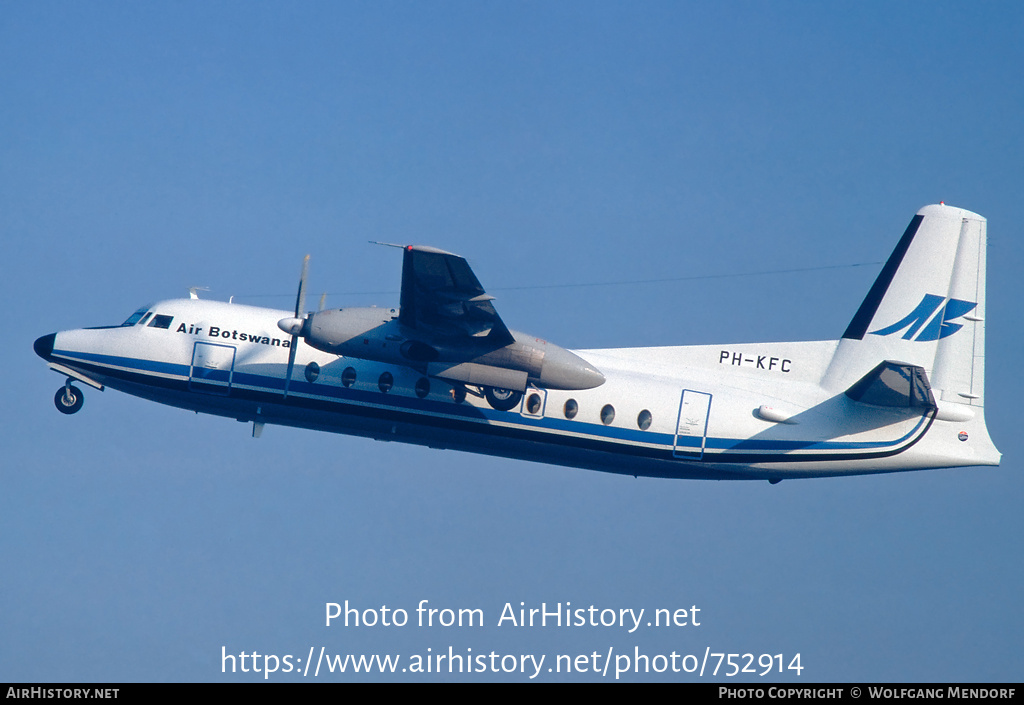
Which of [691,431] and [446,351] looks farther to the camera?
[691,431]

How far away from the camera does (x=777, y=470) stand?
18.6 metres

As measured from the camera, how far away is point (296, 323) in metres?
17.2

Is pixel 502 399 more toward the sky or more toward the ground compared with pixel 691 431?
more toward the sky

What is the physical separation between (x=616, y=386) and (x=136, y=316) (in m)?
8.78

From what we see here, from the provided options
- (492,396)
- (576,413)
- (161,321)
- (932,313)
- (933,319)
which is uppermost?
(932,313)

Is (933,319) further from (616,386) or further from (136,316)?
(136,316)

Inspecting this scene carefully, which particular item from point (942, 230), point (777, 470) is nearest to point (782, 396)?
point (777, 470)

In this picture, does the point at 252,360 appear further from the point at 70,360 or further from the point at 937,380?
the point at 937,380

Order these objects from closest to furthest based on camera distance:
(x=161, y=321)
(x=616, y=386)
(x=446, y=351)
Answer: (x=446, y=351) → (x=616, y=386) → (x=161, y=321)

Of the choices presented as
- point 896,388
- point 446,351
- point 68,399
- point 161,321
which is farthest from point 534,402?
point 68,399

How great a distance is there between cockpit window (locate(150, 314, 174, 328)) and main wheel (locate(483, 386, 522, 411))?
19.2 feet

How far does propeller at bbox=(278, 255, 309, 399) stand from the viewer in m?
17.2

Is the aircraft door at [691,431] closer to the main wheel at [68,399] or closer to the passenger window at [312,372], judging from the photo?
the passenger window at [312,372]

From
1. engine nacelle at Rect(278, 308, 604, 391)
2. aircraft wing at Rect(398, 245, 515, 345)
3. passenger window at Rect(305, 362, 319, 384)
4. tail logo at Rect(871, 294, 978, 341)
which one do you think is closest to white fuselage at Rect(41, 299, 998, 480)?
passenger window at Rect(305, 362, 319, 384)
